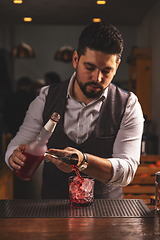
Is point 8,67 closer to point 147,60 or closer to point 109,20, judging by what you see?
point 109,20

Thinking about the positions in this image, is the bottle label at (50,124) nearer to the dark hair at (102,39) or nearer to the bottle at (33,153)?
the bottle at (33,153)

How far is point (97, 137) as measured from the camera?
160 centimetres

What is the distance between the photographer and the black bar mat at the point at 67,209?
1122 millimetres

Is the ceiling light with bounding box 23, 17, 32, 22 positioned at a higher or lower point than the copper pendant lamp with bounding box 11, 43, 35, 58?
higher

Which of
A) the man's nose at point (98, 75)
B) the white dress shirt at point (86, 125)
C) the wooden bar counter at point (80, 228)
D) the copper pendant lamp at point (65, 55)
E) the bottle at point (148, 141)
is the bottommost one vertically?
the wooden bar counter at point (80, 228)

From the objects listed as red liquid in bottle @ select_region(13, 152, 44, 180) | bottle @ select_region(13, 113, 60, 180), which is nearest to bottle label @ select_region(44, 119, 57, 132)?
bottle @ select_region(13, 113, 60, 180)

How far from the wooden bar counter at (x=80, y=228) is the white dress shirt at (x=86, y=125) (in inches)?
17.5

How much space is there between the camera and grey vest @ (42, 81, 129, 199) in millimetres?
1607

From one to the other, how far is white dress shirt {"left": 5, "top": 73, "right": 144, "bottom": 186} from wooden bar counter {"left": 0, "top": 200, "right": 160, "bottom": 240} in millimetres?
444

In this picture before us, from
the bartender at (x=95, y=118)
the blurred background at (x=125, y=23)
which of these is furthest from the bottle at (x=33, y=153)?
the blurred background at (x=125, y=23)

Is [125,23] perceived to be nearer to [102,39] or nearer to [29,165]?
[102,39]

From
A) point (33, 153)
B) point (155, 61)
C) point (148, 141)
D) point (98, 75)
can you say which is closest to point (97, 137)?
point (98, 75)

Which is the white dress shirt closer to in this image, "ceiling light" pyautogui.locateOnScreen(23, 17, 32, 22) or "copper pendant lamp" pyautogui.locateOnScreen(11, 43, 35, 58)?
"ceiling light" pyautogui.locateOnScreen(23, 17, 32, 22)

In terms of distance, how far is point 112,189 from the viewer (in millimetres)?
1646
